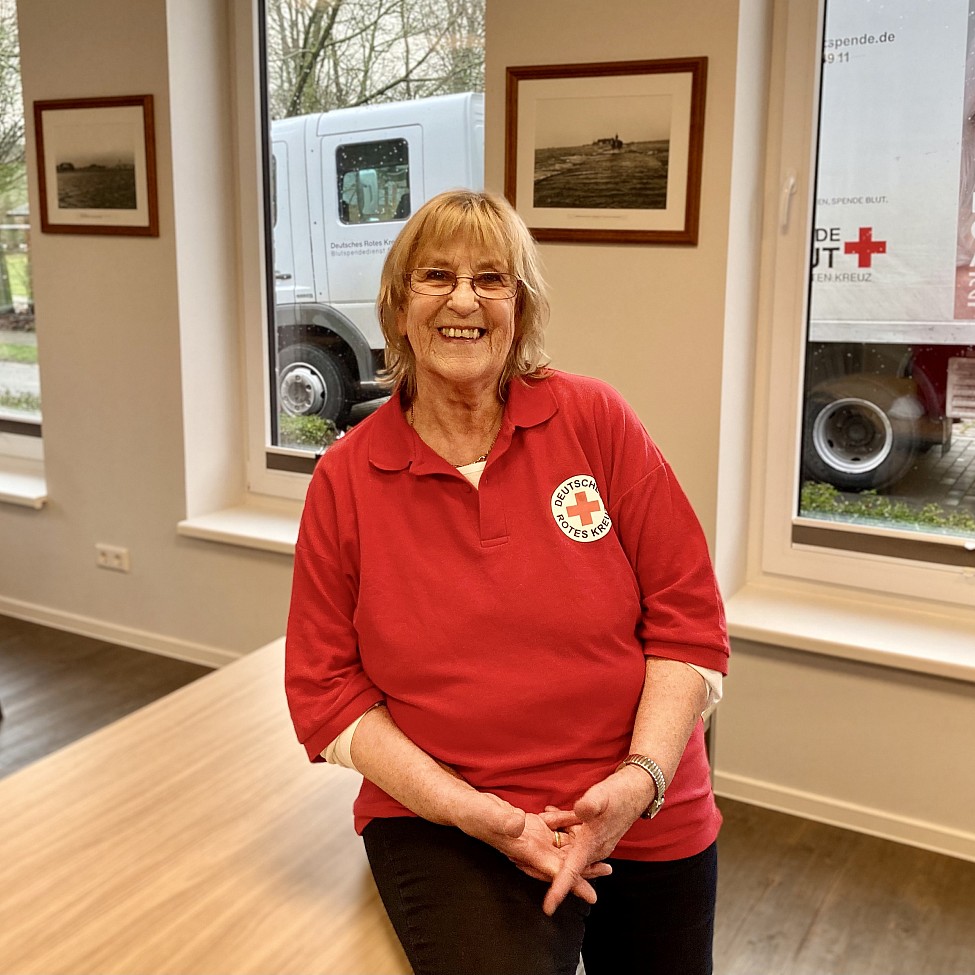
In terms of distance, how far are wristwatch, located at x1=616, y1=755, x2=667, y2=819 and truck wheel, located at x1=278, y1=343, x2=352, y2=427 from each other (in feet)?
7.93

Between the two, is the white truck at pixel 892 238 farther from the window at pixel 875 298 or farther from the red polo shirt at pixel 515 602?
the red polo shirt at pixel 515 602

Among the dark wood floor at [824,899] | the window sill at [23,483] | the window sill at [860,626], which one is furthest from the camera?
the window sill at [23,483]

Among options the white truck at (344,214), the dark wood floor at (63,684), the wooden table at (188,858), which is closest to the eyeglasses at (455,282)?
the wooden table at (188,858)

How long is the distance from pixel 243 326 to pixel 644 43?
1776 millimetres

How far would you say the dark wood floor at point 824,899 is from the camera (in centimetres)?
224

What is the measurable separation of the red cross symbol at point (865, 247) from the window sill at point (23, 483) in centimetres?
298

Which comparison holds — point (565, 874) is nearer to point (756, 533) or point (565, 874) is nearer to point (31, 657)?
point (756, 533)

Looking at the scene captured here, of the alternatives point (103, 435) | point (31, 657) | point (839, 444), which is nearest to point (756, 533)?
point (839, 444)

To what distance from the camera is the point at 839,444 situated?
2914 millimetres

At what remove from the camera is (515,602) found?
1429mm

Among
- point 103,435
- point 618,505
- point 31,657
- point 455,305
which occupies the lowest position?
point 31,657

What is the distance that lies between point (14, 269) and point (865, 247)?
3369 millimetres

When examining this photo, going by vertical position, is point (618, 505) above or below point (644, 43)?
below

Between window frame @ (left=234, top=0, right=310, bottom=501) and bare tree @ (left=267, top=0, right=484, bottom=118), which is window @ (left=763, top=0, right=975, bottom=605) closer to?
bare tree @ (left=267, top=0, right=484, bottom=118)
